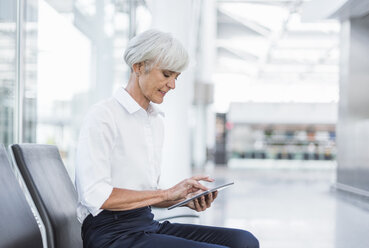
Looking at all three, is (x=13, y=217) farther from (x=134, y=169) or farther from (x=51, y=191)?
(x=134, y=169)

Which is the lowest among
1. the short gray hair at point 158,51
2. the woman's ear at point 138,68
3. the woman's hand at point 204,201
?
the woman's hand at point 204,201

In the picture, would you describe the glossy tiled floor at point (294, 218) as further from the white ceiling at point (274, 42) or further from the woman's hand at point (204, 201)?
the white ceiling at point (274, 42)

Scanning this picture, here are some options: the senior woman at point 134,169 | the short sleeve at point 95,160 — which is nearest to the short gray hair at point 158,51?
the senior woman at point 134,169

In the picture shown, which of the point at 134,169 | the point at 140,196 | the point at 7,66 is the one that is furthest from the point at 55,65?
the point at 140,196

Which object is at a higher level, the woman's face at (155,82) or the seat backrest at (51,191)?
the woman's face at (155,82)

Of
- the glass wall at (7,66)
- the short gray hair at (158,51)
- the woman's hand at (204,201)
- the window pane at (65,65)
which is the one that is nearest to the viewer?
the short gray hair at (158,51)

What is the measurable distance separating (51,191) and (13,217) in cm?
23

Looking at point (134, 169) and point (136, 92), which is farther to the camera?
point (136, 92)

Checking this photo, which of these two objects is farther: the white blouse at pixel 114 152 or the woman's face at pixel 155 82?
the woman's face at pixel 155 82

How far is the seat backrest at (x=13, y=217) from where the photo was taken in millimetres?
1719

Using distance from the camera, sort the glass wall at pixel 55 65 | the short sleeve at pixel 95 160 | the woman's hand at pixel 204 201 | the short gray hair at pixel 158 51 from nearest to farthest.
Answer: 1. the short sleeve at pixel 95 160
2. the short gray hair at pixel 158 51
3. the woman's hand at pixel 204 201
4. the glass wall at pixel 55 65

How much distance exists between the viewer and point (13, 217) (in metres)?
1.80

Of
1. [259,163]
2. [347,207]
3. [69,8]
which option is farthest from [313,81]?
[69,8]

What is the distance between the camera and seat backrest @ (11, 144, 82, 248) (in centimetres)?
184
